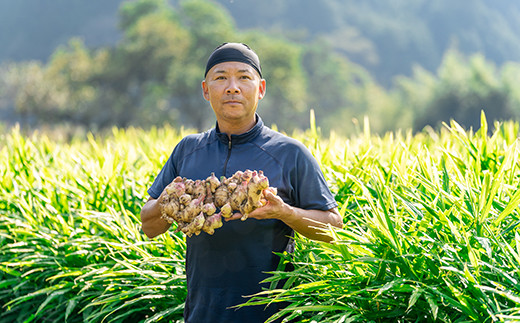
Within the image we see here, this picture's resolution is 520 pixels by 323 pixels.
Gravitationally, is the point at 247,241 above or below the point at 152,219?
below

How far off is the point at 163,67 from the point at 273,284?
158 ft

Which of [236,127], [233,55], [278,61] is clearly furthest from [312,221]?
[278,61]

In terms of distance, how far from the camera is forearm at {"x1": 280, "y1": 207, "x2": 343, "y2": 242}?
196 cm

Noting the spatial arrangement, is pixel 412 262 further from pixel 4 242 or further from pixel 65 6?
pixel 65 6

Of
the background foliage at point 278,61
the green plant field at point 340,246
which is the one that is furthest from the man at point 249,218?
the background foliage at point 278,61

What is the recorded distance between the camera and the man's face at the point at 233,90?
7.13ft

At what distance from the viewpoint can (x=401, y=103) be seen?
2699 inches

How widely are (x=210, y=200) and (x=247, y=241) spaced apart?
256mm

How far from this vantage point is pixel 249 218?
2.10 metres

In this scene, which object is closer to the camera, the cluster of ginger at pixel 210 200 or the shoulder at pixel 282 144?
the cluster of ginger at pixel 210 200

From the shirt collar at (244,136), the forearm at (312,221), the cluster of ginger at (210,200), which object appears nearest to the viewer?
the cluster of ginger at (210,200)

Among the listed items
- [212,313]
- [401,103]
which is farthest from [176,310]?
[401,103]

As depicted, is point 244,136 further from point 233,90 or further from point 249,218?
point 249,218

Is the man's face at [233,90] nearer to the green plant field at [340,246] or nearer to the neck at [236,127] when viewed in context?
the neck at [236,127]
